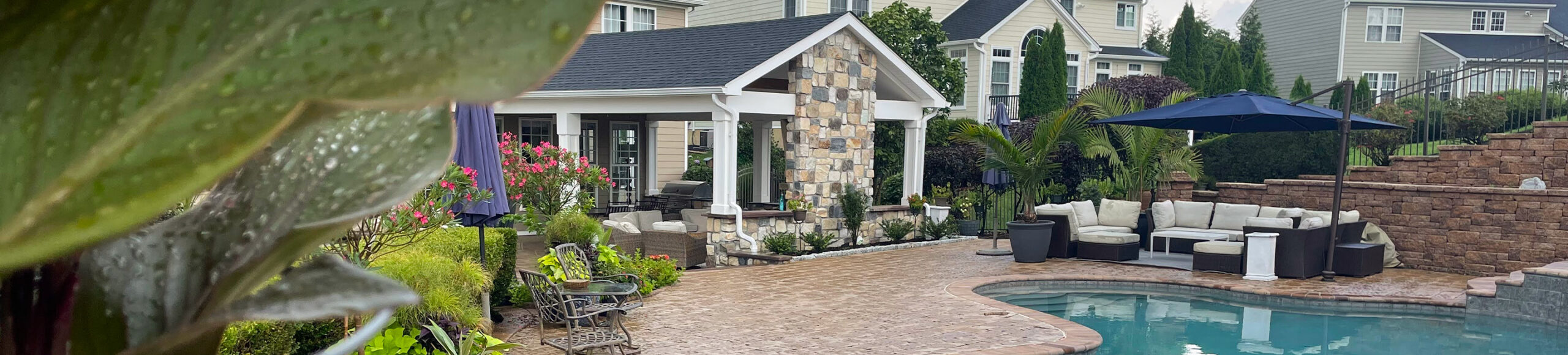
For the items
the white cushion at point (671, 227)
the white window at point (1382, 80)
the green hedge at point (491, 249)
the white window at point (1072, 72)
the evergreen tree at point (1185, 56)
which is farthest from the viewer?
the white window at point (1382, 80)

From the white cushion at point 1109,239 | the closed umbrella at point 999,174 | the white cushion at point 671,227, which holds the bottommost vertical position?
the white cushion at point 1109,239

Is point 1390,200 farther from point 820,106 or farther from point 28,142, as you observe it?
point 28,142

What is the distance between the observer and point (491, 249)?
8539mm

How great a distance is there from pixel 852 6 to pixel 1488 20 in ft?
66.3

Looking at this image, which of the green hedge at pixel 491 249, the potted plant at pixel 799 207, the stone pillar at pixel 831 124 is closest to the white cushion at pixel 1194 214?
the stone pillar at pixel 831 124

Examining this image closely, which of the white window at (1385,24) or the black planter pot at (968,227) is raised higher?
the white window at (1385,24)

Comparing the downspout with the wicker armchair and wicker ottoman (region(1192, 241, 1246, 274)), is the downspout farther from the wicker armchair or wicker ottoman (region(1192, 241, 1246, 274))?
wicker ottoman (region(1192, 241, 1246, 274))

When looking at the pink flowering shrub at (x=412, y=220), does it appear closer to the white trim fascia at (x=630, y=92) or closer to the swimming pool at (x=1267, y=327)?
the swimming pool at (x=1267, y=327)

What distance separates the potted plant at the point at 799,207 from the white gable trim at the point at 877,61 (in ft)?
5.47

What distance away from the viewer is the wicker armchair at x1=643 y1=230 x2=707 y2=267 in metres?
12.5

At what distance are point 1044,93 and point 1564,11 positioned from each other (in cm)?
2097

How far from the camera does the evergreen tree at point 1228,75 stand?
81.1 feet

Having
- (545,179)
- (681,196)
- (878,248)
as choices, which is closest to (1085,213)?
(878,248)

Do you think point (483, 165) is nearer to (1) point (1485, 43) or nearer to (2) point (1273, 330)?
(2) point (1273, 330)
